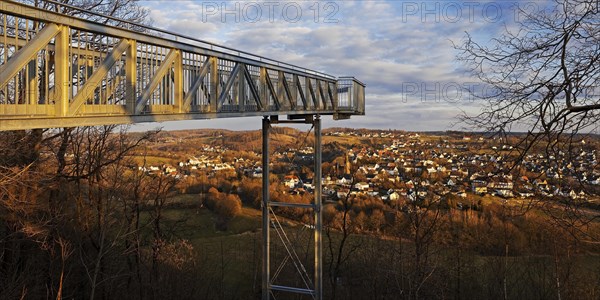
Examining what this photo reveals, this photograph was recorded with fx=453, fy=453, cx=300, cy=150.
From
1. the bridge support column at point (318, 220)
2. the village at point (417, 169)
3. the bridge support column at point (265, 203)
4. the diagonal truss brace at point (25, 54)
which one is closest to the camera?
the diagonal truss brace at point (25, 54)

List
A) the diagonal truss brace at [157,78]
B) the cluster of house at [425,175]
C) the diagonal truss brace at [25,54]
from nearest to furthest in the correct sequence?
1. the diagonal truss brace at [25,54]
2. the diagonal truss brace at [157,78]
3. the cluster of house at [425,175]

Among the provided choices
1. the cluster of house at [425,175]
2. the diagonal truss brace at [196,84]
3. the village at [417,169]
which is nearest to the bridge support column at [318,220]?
the village at [417,169]

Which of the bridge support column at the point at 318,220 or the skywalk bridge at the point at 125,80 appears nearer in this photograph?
the skywalk bridge at the point at 125,80

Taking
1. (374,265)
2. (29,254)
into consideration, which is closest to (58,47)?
(29,254)

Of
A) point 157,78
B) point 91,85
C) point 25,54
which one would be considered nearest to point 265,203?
point 157,78

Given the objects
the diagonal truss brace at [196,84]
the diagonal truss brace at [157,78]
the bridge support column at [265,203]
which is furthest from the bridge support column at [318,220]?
the diagonal truss brace at [157,78]

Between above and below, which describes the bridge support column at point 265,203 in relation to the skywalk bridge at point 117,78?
below

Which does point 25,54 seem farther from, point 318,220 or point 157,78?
point 318,220

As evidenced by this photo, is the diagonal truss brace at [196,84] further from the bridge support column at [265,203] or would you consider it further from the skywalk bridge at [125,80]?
the bridge support column at [265,203]

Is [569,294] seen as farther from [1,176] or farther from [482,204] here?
[1,176]
